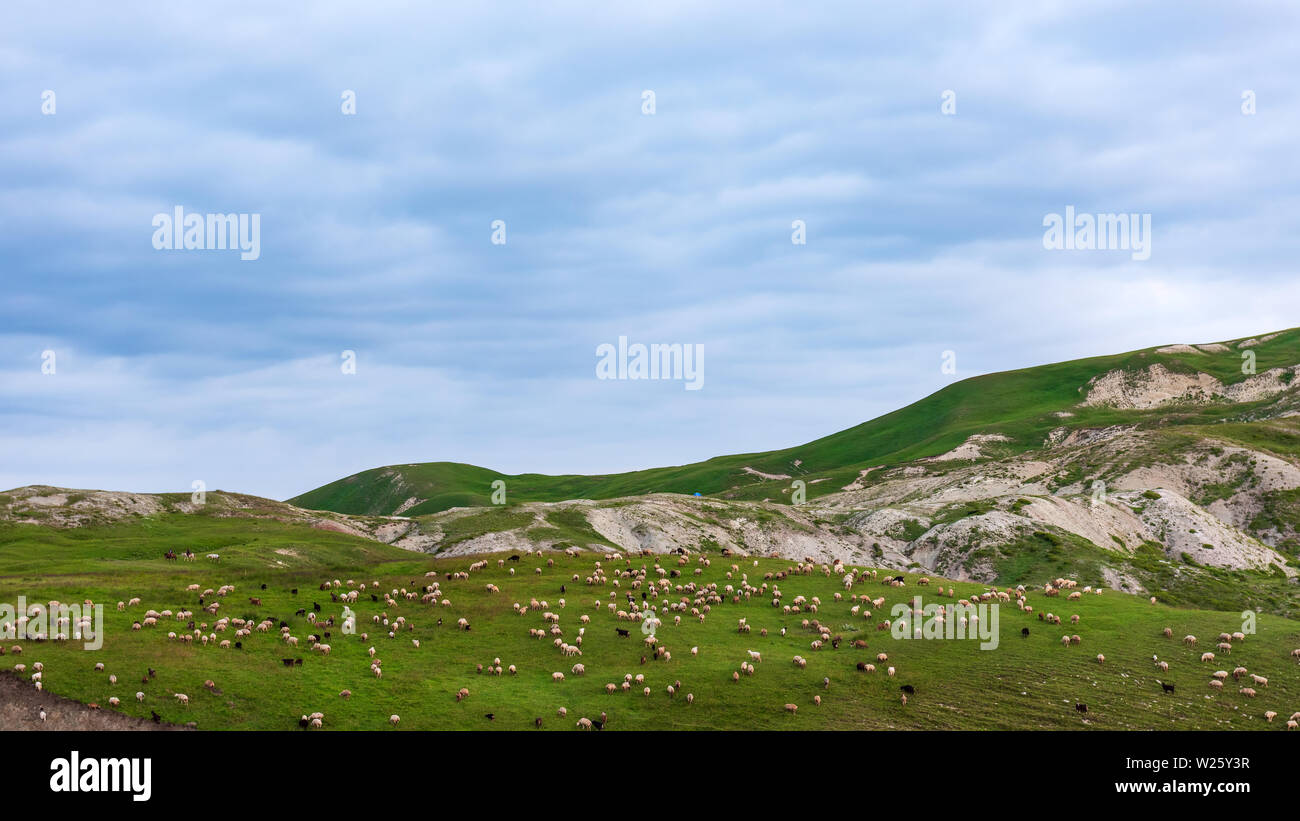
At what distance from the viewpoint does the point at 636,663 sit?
135 feet

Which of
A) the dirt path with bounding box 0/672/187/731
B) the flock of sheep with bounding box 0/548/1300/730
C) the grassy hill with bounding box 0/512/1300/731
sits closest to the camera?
the dirt path with bounding box 0/672/187/731

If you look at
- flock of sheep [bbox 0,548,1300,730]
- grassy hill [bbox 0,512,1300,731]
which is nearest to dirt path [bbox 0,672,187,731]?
flock of sheep [bbox 0,548,1300,730]

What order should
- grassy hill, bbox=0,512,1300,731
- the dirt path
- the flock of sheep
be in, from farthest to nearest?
the flock of sheep, grassy hill, bbox=0,512,1300,731, the dirt path

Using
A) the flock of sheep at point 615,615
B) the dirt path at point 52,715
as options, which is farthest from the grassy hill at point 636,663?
the dirt path at point 52,715

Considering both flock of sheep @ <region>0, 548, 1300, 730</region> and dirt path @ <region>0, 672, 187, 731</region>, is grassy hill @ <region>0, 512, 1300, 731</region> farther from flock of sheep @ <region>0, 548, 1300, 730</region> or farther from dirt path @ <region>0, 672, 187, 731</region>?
dirt path @ <region>0, 672, 187, 731</region>

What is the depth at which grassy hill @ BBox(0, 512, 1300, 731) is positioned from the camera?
35500 mm

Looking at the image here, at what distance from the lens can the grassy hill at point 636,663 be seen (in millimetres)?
35500

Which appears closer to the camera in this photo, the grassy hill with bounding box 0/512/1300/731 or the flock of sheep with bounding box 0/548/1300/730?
the grassy hill with bounding box 0/512/1300/731

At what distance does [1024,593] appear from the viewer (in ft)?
183

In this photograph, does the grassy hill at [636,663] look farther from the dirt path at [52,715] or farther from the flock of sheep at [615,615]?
the dirt path at [52,715]

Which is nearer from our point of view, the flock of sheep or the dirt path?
the dirt path

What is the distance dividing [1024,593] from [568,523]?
6979 cm
